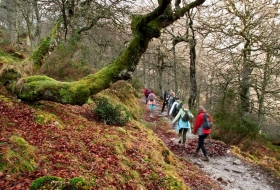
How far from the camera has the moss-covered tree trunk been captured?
6.07 meters

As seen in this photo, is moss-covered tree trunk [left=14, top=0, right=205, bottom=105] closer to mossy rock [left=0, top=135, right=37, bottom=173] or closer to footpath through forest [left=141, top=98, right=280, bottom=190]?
mossy rock [left=0, top=135, right=37, bottom=173]

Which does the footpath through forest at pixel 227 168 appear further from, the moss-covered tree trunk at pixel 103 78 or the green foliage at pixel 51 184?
the green foliage at pixel 51 184

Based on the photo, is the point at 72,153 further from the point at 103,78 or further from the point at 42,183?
the point at 103,78

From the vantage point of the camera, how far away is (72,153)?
15.4 feet

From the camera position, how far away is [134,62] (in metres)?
6.55

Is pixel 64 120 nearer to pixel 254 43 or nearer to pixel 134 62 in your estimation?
pixel 134 62

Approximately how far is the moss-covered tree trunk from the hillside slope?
0.40 meters

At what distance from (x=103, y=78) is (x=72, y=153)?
2466 mm

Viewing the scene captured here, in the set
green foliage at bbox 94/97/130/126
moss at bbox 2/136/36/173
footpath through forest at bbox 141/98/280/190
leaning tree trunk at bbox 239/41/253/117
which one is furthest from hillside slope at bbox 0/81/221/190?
leaning tree trunk at bbox 239/41/253/117

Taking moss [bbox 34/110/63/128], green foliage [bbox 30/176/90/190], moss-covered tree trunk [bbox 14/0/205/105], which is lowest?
green foliage [bbox 30/176/90/190]

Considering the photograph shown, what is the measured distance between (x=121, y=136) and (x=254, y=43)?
12.0 metres

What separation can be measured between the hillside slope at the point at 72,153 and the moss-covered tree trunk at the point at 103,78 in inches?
15.7

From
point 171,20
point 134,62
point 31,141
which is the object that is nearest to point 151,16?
point 171,20

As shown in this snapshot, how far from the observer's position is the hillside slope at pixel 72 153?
147 inches
